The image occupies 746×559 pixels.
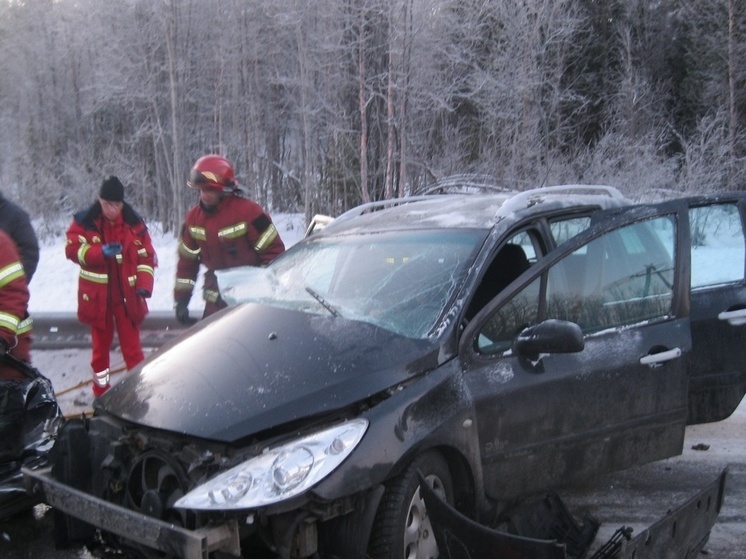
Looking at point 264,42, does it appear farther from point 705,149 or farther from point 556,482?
point 556,482

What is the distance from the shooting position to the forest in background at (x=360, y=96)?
1805cm

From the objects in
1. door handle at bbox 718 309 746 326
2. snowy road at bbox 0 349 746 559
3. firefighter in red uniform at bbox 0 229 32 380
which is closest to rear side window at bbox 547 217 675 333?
door handle at bbox 718 309 746 326

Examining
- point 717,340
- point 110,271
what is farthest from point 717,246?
point 110,271

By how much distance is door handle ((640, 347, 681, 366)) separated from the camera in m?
3.87

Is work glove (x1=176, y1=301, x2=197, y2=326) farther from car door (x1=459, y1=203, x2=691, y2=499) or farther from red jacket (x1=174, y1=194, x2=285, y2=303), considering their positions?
car door (x1=459, y1=203, x2=691, y2=499)

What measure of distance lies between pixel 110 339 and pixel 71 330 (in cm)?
219

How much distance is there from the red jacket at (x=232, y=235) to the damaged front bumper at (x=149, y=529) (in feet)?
9.94

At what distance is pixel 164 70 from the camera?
2197 centimetres

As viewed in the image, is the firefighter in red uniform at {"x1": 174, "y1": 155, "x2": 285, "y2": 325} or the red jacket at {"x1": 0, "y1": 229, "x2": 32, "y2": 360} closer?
the red jacket at {"x1": 0, "y1": 229, "x2": 32, "y2": 360}

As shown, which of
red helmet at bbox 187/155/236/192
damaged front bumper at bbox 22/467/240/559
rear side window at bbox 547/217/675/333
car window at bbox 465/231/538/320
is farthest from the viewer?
red helmet at bbox 187/155/236/192

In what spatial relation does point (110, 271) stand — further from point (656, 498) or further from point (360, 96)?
point (360, 96)

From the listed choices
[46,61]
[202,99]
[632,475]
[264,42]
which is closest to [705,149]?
[264,42]

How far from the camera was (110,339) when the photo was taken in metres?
6.53

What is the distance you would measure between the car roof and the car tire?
129 cm
